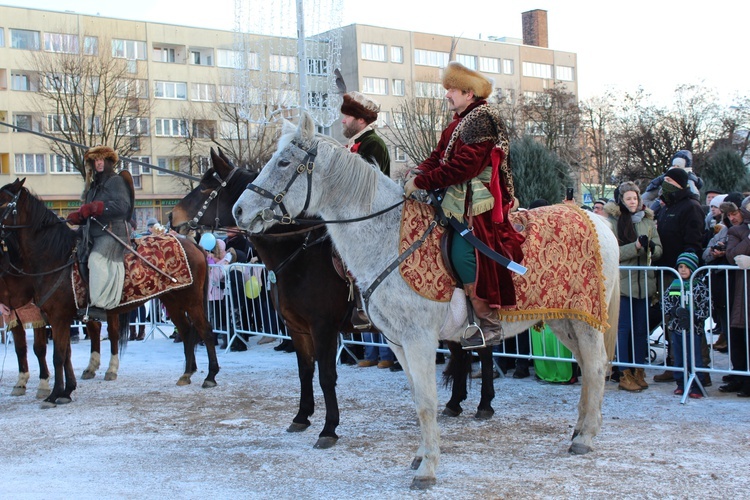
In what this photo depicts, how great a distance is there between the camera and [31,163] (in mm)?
45531

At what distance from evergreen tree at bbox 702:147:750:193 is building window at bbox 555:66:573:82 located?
44.1 metres

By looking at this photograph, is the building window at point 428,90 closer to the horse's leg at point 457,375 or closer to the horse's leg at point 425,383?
the horse's leg at point 457,375

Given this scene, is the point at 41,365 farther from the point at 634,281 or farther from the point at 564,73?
the point at 564,73

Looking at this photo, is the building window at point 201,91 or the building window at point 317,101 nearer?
the building window at point 317,101

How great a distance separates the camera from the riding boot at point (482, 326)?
529 cm

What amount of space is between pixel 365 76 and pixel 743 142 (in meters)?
29.8

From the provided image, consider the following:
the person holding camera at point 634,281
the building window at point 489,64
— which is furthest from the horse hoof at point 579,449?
the building window at point 489,64

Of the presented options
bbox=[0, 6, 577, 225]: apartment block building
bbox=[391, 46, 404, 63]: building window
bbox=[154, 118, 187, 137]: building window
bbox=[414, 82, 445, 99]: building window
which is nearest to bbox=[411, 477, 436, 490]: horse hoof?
bbox=[0, 6, 577, 225]: apartment block building

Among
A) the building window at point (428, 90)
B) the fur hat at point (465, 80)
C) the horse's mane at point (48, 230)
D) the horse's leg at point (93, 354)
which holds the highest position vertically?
the building window at point (428, 90)

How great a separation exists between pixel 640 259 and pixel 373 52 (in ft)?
162

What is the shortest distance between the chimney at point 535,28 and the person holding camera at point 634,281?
62.8 meters

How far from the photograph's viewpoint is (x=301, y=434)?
22.2 feet

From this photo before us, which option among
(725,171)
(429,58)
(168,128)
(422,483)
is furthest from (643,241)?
(429,58)

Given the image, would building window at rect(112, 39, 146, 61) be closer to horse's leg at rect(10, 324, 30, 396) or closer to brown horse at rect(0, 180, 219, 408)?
horse's leg at rect(10, 324, 30, 396)
